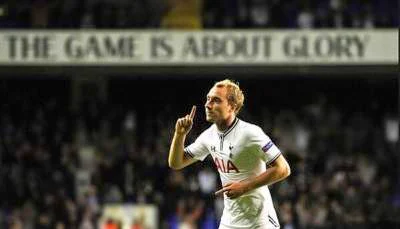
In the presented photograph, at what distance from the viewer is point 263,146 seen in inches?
282

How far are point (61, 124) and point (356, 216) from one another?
521cm

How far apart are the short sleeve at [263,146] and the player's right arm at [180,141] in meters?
0.40

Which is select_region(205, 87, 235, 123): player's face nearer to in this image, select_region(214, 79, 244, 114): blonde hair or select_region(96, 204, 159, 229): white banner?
select_region(214, 79, 244, 114): blonde hair

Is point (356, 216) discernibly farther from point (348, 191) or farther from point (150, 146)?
point (150, 146)

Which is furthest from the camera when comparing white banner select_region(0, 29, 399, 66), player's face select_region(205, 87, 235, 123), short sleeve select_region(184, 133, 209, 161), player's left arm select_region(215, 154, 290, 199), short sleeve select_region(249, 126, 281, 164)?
white banner select_region(0, 29, 399, 66)

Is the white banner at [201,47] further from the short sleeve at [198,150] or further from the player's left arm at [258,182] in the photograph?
the player's left arm at [258,182]

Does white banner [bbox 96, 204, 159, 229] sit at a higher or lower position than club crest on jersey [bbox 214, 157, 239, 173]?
lower

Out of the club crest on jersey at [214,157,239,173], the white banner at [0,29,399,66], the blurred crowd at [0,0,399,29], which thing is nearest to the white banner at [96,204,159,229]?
the white banner at [0,29,399,66]

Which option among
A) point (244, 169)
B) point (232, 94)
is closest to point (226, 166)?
point (244, 169)

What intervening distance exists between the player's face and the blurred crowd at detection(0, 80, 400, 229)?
9.00 m

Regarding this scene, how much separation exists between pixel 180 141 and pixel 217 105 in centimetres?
39

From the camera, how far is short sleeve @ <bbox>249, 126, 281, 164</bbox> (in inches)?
280

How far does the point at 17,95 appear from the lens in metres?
20.5

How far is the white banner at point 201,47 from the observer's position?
1895 centimetres
